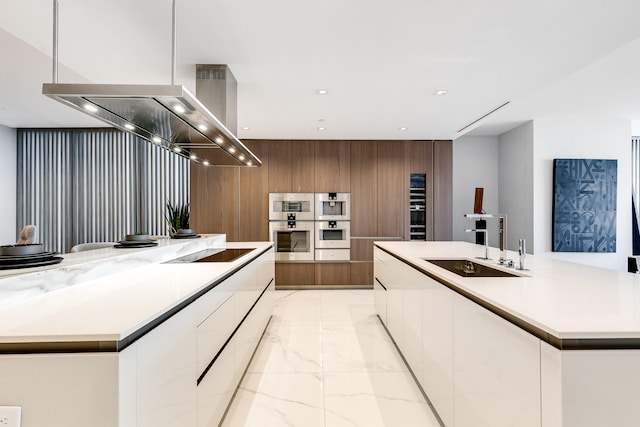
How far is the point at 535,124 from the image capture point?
4.88 m

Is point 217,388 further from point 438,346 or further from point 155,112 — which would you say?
point 155,112

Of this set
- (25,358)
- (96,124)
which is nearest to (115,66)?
(25,358)

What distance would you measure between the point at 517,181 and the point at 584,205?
97 centimetres

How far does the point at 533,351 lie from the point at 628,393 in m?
0.24

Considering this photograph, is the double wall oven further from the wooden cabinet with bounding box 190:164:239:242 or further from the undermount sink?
the undermount sink

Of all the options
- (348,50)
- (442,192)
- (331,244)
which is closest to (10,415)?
(348,50)

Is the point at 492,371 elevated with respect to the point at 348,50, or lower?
lower

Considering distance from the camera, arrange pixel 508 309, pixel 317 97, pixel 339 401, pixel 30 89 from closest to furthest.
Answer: pixel 508 309 → pixel 339 401 → pixel 317 97 → pixel 30 89

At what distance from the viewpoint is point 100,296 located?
1.30 meters

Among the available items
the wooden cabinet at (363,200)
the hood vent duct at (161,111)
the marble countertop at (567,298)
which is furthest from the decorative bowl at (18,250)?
the wooden cabinet at (363,200)

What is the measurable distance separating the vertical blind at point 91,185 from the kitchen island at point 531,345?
505cm

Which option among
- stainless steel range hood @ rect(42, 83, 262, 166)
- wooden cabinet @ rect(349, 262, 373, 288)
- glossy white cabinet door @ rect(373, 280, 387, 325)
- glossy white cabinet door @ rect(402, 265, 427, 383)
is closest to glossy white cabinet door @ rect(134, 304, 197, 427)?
stainless steel range hood @ rect(42, 83, 262, 166)

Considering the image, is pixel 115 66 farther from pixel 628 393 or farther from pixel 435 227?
pixel 435 227

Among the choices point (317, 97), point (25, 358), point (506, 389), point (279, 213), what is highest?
point (317, 97)
